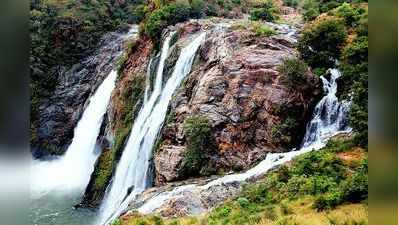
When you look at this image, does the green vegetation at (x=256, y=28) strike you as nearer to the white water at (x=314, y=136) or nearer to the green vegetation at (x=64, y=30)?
the white water at (x=314, y=136)

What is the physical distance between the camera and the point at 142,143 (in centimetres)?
607

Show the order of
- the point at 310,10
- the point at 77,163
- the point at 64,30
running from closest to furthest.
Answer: the point at 310,10, the point at 77,163, the point at 64,30

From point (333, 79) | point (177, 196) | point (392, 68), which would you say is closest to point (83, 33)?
point (177, 196)

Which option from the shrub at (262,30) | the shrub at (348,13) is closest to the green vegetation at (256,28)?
the shrub at (262,30)

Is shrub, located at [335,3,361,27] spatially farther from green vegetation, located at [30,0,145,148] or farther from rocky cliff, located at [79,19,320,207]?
green vegetation, located at [30,0,145,148]

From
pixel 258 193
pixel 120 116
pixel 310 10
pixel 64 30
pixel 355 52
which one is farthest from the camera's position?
pixel 64 30

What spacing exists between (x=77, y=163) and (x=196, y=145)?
1.45 m

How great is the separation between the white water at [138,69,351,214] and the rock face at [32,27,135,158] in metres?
1.48

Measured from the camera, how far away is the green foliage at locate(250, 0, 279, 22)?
19.7 feet

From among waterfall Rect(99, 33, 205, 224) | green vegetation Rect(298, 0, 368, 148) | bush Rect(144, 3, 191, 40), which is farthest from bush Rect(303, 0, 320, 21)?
bush Rect(144, 3, 191, 40)

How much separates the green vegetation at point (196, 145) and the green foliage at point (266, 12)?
4.44ft

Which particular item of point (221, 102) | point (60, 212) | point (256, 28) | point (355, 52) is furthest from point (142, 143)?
point (355, 52)

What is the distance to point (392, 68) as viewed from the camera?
180 cm

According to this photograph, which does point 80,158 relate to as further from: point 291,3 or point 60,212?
point 291,3
